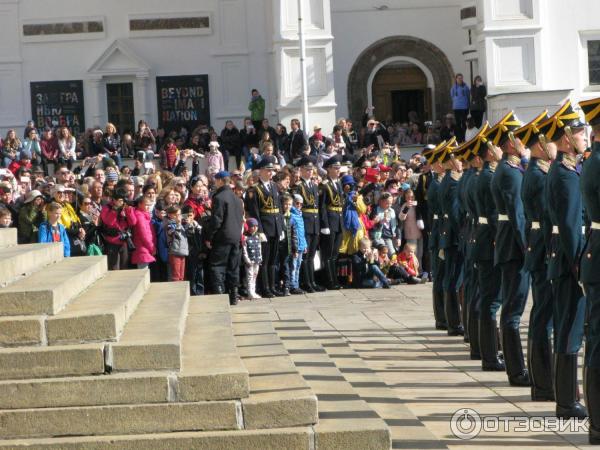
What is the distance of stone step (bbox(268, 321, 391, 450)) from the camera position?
8.20 metres

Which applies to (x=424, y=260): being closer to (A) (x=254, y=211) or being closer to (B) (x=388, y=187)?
(B) (x=388, y=187)

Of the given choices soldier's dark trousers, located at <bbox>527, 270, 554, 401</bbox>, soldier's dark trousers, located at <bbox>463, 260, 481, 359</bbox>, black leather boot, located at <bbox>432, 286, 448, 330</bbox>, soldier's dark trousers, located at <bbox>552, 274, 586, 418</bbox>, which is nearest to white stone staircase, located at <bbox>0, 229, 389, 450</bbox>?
soldier's dark trousers, located at <bbox>552, 274, 586, 418</bbox>

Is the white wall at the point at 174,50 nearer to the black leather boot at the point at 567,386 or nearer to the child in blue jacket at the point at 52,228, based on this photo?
the child in blue jacket at the point at 52,228

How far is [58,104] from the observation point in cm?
3491

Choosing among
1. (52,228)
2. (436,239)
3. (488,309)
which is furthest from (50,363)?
(52,228)

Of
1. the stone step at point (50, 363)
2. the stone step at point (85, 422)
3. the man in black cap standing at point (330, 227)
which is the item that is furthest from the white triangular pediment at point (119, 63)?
the stone step at point (85, 422)

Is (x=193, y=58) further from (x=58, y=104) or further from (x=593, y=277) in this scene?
(x=593, y=277)

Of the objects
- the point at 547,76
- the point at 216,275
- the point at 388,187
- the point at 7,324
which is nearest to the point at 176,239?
the point at 216,275

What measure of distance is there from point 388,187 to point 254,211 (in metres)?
2.82

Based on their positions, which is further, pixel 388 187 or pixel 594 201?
pixel 388 187

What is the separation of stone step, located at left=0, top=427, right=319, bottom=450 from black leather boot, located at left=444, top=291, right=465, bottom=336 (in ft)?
21.0

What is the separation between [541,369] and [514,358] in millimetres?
870

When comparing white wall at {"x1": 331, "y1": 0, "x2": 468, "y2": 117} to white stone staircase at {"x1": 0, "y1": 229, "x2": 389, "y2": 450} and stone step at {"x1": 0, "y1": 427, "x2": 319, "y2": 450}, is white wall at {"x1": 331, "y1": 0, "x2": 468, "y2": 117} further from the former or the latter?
stone step at {"x1": 0, "y1": 427, "x2": 319, "y2": 450}

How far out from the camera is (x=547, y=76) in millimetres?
32812
